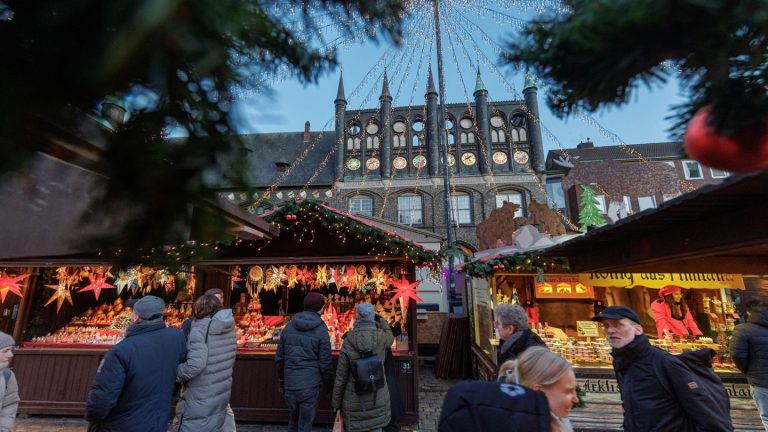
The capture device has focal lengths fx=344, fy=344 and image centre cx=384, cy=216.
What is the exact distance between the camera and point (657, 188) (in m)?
17.0

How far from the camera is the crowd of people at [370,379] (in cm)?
148

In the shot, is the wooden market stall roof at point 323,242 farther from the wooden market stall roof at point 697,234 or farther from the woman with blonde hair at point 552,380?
the woman with blonde hair at point 552,380

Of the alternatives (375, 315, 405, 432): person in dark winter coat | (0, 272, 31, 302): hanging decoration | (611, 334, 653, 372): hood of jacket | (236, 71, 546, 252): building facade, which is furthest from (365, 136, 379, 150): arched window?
(611, 334, 653, 372): hood of jacket

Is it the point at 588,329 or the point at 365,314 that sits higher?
the point at 365,314

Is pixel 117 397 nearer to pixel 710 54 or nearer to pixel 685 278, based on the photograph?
pixel 710 54

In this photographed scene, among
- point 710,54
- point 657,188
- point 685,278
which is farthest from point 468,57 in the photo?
point 657,188

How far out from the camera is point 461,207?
1823cm

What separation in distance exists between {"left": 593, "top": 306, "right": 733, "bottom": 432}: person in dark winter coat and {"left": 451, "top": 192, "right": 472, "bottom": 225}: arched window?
50.6 ft

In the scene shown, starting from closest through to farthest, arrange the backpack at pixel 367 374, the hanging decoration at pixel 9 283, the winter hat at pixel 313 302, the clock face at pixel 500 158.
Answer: the backpack at pixel 367 374, the winter hat at pixel 313 302, the hanging decoration at pixel 9 283, the clock face at pixel 500 158

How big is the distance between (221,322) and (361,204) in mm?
15423

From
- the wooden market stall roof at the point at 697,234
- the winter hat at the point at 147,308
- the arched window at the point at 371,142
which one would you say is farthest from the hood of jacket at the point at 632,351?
the arched window at the point at 371,142

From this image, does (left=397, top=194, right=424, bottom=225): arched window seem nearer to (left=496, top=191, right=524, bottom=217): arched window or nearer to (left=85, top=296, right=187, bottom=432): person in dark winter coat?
(left=496, top=191, right=524, bottom=217): arched window

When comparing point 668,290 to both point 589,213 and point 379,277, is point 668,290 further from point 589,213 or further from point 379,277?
point 589,213

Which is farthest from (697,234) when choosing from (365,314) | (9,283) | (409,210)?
(409,210)
